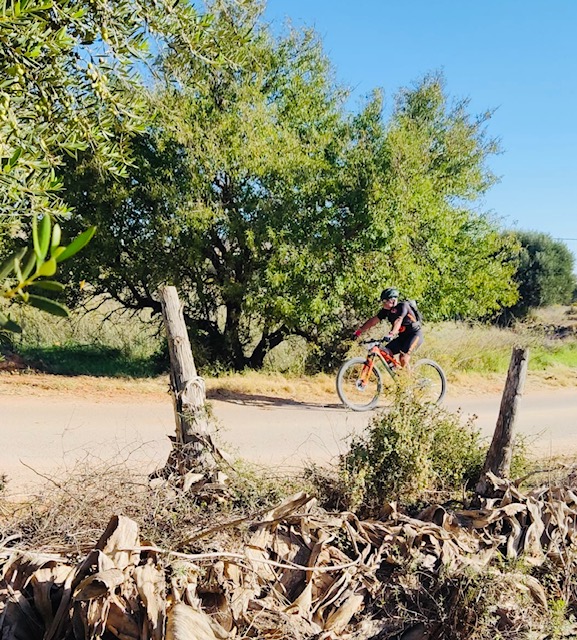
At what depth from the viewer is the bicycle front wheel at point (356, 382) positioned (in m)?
10.8

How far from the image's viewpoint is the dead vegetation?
11.2ft

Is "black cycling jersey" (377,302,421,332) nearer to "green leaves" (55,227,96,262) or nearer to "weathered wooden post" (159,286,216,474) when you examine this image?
"weathered wooden post" (159,286,216,474)

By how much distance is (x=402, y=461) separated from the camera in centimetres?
512

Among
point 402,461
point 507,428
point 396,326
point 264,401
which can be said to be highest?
point 396,326

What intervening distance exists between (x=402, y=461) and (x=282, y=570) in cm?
149

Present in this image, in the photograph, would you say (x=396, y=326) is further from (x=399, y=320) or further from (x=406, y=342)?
(x=406, y=342)

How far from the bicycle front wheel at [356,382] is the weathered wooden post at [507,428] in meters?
5.02

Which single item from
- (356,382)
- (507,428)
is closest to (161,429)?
(356,382)

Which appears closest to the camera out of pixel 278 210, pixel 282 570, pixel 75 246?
pixel 75 246

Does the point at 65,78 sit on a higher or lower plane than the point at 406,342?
higher

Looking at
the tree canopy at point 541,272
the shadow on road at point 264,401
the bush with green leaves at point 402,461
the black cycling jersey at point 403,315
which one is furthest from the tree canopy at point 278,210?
the tree canopy at point 541,272

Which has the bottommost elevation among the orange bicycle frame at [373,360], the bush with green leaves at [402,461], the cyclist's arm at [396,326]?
the bush with green leaves at [402,461]

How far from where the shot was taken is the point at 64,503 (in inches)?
175

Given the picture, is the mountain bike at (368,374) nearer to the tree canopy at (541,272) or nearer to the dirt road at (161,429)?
the dirt road at (161,429)
